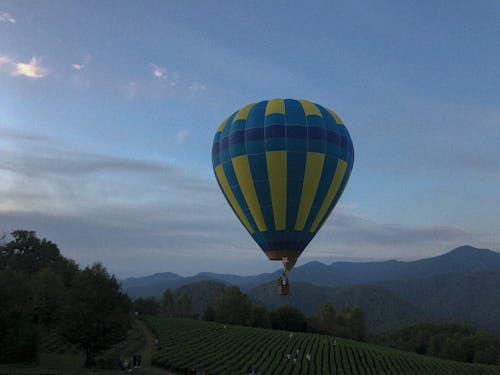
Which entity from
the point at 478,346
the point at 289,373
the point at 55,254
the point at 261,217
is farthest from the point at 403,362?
the point at 55,254

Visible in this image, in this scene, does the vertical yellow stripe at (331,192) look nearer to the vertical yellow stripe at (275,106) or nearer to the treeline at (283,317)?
the vertical yellow stripe at (275,106)

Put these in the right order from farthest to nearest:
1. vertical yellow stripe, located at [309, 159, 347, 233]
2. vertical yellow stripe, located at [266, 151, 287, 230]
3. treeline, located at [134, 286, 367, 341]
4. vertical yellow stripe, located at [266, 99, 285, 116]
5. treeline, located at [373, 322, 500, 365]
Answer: treeline, located at [373, 322, 500, 365]
treeline, located at [134, 286, 367, 341]
vertical yellow stripe, located at [309, 159, 347, 233]
vertical yellow stripe, located at [266, 99, 285, 116]
vertical yellow stripe, located at [266, 151, 287, 230]

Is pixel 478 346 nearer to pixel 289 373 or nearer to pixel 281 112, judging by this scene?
pixel 289 373

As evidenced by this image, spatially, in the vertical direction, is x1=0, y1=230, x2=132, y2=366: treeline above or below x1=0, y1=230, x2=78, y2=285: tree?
below

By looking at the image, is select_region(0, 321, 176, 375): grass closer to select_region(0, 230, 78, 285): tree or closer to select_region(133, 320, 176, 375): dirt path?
select_region(133, 320, 176, 375): dirt path

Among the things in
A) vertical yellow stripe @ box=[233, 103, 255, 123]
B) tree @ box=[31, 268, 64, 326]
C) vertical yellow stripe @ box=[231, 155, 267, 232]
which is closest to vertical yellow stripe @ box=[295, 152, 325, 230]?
vertical yellow stripe @ box=[231, 155, 267, 232]

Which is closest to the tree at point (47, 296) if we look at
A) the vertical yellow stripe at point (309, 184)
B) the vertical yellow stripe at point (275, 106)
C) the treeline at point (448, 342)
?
the vertical yellow stripe at point (309, 184)
